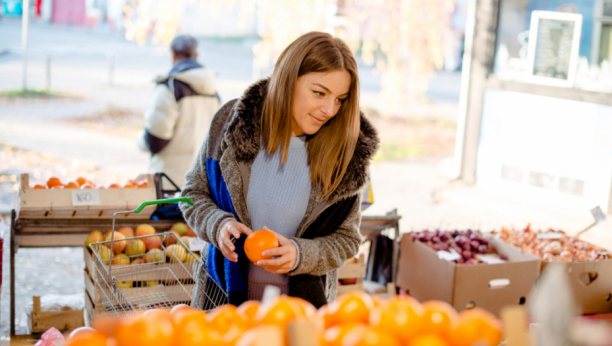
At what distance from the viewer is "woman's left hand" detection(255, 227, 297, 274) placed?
169cm

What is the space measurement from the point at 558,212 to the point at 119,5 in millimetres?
16162

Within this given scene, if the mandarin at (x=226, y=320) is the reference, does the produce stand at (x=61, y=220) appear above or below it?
below

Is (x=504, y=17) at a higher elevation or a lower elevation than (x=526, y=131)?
higher

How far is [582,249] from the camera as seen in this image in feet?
11.3

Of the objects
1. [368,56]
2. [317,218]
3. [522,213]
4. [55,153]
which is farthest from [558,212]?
[55,153]

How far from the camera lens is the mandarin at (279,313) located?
3.27 feet

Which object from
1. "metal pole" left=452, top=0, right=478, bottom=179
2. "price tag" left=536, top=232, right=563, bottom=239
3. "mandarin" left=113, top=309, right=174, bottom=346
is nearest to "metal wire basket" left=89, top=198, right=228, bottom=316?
"mandarin" left=113, top=309, right=174, bottom=346

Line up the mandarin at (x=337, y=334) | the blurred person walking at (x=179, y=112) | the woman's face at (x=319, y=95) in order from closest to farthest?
1. the mandarin at (x=337, y=334)
2. the woman's face at (x=319, y=95)
3. the blurred person walking at (x=179, y=112)

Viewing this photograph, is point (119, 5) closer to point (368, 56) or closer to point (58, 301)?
point (368, 56)

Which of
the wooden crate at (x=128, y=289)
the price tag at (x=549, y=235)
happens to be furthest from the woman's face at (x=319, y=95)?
the price tag at (x=549, y=235)

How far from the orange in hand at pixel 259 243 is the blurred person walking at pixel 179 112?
2.37 m

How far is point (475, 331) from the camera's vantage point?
102cm

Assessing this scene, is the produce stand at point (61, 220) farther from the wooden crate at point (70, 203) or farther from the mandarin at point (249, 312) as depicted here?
the mandarin at point (249, 312)

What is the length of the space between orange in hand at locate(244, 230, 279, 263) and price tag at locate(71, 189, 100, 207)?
170cm
